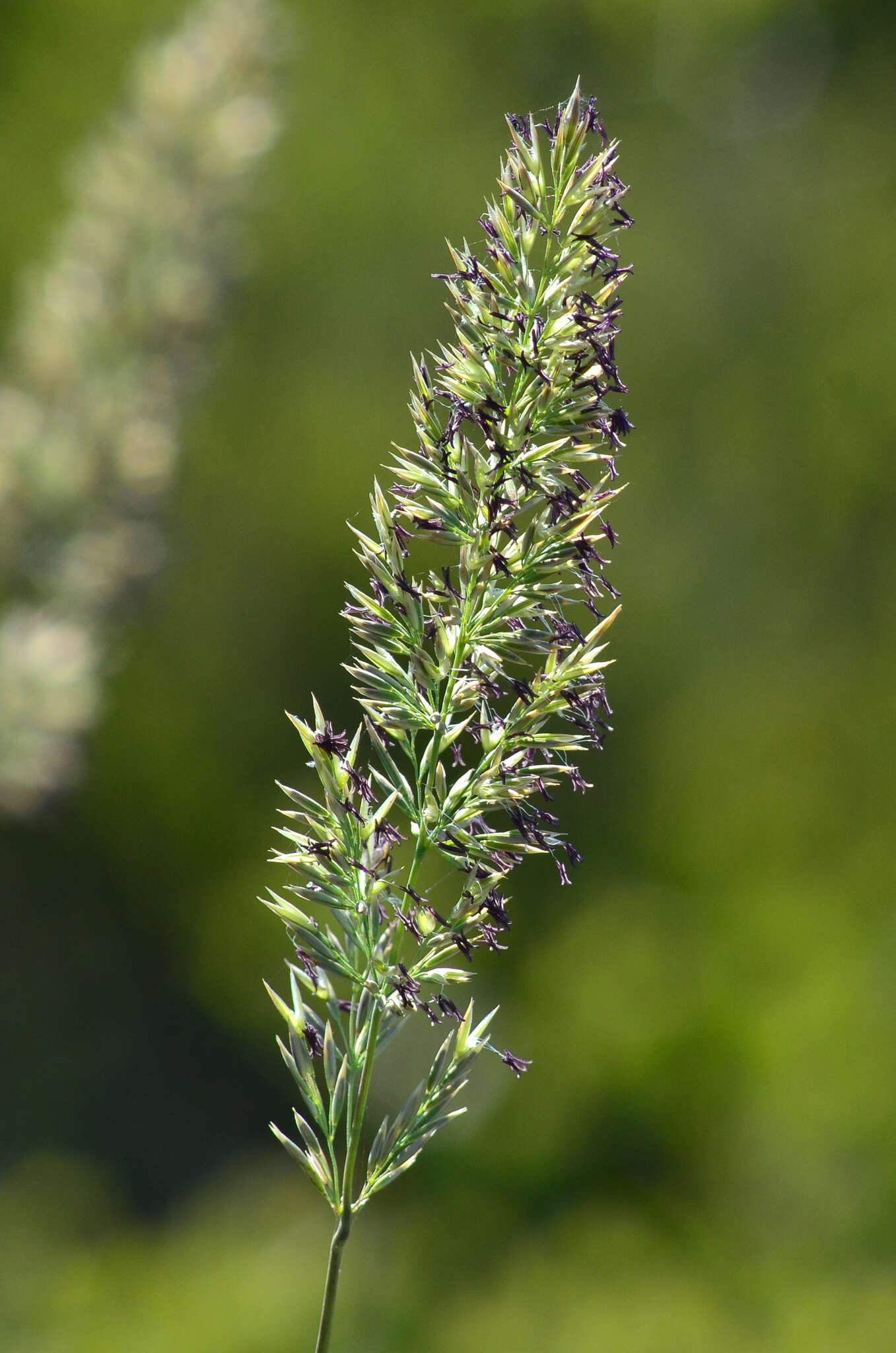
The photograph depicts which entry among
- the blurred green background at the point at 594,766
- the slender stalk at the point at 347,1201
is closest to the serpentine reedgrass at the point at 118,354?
the slender stalk at the point at 347,1201

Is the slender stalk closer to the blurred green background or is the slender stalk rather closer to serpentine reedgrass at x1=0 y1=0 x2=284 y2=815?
serpentine reedgrass at x1=0 y1=0 x2=284 y2=815

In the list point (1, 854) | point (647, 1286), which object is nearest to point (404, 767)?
point (647, 1286)

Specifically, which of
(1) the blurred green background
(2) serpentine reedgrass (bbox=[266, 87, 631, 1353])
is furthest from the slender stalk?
(1) the blurred green background

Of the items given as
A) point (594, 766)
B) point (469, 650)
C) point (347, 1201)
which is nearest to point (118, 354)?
point (469, 650)

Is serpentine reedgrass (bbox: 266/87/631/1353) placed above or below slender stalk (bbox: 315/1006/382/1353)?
above

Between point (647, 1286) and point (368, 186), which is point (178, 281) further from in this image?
point (368, 186)

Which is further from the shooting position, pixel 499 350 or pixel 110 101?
pixel 110 101
